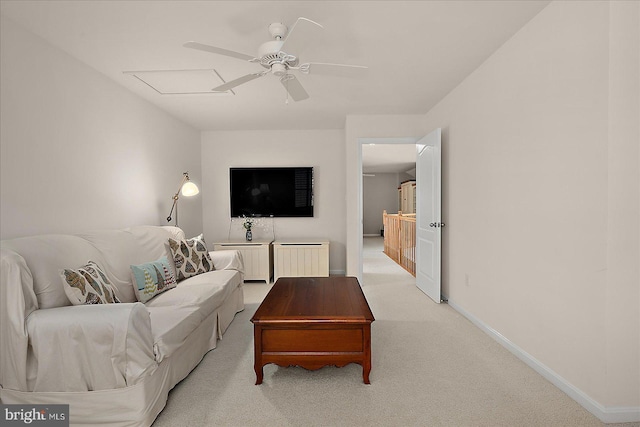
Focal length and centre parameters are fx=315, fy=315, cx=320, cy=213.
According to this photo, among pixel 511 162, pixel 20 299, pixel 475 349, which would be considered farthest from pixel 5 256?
pixel 511 162

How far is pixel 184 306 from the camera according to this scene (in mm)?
2270

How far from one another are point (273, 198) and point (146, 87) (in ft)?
7.93

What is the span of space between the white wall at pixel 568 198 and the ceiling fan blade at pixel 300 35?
1.53 m

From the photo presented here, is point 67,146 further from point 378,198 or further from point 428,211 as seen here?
point 378,198

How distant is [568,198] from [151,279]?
3.04 m

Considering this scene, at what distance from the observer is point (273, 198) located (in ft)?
17.0

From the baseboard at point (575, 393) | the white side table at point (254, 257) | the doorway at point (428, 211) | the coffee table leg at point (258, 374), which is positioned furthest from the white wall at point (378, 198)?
the coffee table leg at point (258, 374)

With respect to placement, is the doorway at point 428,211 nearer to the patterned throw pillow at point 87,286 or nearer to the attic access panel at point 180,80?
the attic access panel at point 180,80

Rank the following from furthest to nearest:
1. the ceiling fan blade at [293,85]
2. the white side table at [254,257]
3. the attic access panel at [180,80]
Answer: the white side table at [254,257], the attic access panel at [180,80], the ceiling fan blade at [293,85]

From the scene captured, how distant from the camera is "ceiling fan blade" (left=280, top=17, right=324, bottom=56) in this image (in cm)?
218

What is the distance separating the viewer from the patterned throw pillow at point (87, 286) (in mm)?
1894

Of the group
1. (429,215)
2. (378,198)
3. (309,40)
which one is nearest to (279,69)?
(309,40)

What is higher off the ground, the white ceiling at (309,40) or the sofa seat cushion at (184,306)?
the white ceiling at (309,40)

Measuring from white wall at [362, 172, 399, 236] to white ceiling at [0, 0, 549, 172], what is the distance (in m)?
8.32
